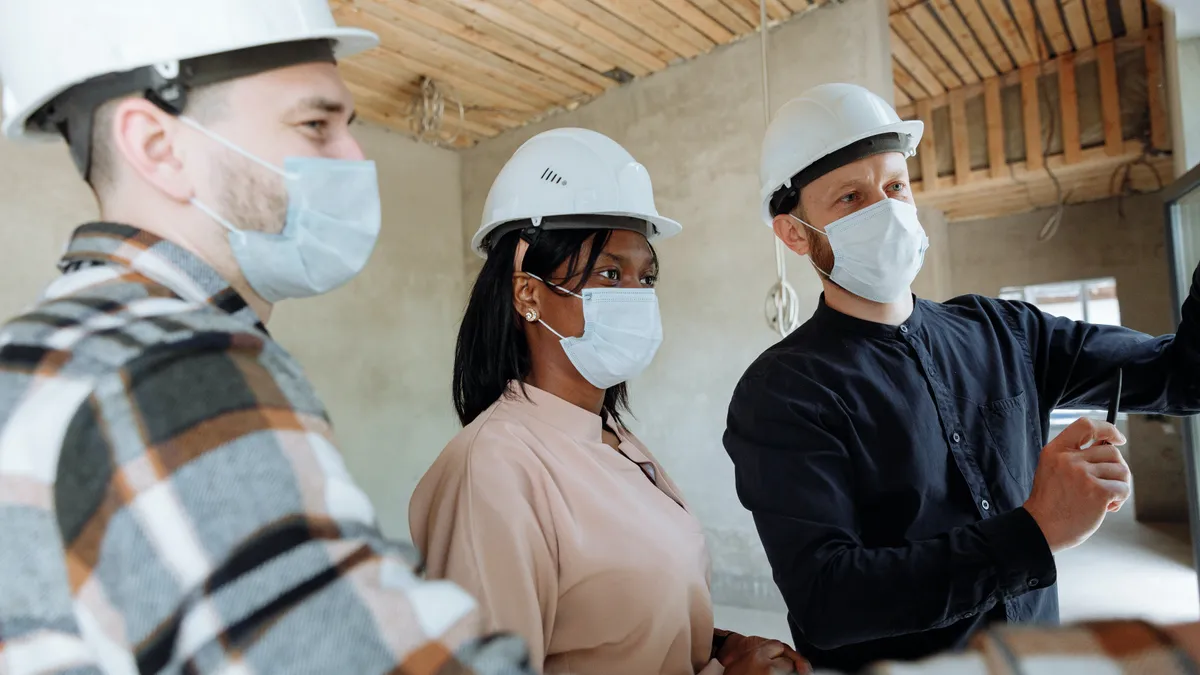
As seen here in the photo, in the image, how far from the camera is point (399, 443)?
211 inches

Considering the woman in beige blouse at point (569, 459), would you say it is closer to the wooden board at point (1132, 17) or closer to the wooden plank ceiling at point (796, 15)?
the wooden plank ceiling at point (796, 15)

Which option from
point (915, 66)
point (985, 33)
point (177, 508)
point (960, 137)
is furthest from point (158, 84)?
point (960, 137)

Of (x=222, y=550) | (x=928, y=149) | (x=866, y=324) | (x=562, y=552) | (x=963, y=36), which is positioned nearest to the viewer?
(x=222, y=550)

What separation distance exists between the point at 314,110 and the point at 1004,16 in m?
5.41

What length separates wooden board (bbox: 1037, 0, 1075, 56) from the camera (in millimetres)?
4660

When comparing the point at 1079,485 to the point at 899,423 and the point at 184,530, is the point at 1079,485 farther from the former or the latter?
the point at 184,530

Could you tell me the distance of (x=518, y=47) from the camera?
4.44 meters

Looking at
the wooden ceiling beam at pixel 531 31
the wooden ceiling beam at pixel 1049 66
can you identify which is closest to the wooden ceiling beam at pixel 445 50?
the wooden ceiling beam at pixel 531 31

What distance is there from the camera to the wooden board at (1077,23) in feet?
15.4

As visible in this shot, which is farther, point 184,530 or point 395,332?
point 395,332

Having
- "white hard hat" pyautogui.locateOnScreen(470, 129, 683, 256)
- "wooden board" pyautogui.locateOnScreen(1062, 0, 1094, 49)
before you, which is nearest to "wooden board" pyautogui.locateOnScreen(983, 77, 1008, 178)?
"wooden board" pyautogui.locateOnScreen(1062, 0, 1094, 49)

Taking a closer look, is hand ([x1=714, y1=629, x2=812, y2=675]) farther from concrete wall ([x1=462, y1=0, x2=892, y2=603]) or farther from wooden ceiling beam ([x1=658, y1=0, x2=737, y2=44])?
wooden ceiling beam ([x1=658, y1=0, x2=737, y2=44])

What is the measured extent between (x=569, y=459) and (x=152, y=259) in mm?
808

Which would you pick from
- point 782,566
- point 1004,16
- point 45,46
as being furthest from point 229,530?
point 1004,16
